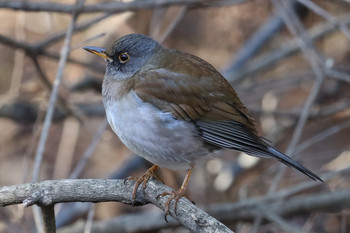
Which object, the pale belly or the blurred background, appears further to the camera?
the blurred background

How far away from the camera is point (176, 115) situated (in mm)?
4191

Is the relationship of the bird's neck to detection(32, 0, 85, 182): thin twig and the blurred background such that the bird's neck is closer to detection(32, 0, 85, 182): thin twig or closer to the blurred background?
detection(32, 0, 85, 182): thin twig

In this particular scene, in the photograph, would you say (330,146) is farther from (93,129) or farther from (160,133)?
(160,133)

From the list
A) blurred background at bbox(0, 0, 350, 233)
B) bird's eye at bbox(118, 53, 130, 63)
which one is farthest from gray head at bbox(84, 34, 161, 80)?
blurred background at bbox(0, 0, 350, 233)

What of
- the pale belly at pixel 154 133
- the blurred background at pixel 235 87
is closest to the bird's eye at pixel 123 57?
the pale belly at pixel 154 133

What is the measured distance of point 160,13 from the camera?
318 inches

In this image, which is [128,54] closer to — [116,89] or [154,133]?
[116,89]

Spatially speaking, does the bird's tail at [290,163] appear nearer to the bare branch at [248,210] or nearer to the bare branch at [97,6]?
the bare branch at [248,210]

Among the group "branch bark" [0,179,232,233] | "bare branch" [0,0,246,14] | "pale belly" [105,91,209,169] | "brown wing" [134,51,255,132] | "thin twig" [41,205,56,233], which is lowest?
"thin twig" [41,205,56,233]

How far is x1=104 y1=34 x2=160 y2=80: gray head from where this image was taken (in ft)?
15.0

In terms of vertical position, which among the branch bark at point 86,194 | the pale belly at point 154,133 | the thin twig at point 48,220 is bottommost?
the thin twig at point 48,220

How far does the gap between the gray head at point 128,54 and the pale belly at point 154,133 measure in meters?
0.41

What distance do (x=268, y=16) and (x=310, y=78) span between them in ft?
4.82

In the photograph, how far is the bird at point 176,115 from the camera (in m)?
4.08
